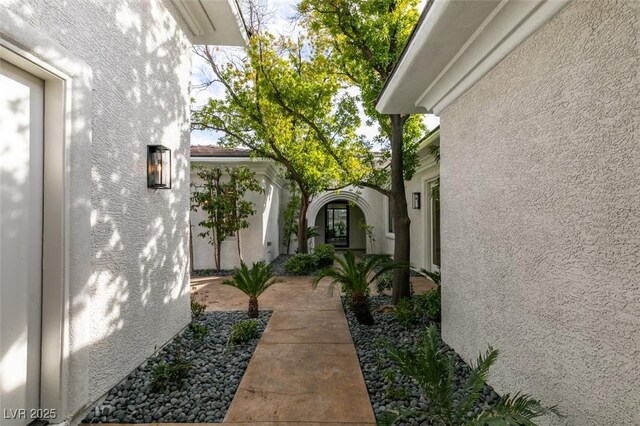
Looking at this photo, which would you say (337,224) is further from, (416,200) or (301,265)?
(416,200)

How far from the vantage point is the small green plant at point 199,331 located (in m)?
4.91

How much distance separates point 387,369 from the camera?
3842mm

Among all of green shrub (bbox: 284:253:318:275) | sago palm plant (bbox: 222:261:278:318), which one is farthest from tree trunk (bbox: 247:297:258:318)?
green shrub (bbox: 284:253:318:275)

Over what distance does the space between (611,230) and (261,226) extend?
33.4ft

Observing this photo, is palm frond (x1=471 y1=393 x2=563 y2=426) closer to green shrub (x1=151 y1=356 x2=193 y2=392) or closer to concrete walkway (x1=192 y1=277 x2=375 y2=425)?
concrete walkway (x1=192 y1=277 x2=375 y2=425)

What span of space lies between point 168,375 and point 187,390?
0.28 meters

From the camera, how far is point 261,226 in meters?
11.3

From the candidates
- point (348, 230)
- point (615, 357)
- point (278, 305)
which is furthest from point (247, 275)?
point (348, 230)

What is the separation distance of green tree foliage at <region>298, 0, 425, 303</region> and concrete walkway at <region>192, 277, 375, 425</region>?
2.22 meters

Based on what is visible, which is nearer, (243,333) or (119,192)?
(119,192)

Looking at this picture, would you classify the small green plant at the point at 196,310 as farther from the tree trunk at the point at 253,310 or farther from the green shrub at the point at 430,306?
the green shrub at the point at 430,306

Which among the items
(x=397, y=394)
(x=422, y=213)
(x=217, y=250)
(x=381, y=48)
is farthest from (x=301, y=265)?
(x=397, y=394)

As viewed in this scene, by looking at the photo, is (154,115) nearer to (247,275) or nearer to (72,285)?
(72,285)

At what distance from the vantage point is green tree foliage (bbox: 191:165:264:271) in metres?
10.4
